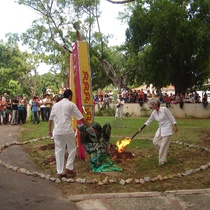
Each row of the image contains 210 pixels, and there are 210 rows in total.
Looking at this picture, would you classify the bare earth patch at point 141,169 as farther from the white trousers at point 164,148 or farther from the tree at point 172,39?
the tree at point 172,39

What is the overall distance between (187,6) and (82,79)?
1714 cm

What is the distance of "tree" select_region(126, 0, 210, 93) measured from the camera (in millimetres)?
20469

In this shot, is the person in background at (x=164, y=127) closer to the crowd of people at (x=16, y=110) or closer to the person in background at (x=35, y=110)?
the crowd of people at (x=16, y=110)

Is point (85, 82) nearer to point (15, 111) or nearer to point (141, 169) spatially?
point (141, 169)

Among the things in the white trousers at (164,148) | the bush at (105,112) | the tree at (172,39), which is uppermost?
the tree at (172,39)

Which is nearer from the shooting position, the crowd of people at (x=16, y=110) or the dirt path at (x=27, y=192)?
the dirt path at (x=27, y=192)

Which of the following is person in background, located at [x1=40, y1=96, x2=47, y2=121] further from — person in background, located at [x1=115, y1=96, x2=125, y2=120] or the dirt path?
the dirt path

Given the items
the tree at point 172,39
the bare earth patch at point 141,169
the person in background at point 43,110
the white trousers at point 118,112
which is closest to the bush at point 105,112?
the white trousers at point 118,112

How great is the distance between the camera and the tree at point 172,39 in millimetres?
20469

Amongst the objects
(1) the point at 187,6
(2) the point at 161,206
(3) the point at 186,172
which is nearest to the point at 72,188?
(2) the point at 161,206

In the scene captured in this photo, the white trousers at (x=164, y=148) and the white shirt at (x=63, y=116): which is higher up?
the white shirt at (x=63, y=116)

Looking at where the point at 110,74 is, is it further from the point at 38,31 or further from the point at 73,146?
the point at 73,146

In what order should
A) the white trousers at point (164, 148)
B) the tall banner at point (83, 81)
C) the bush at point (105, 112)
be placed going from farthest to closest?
the bush at point (105, 112), the tall banner at point (83, 81), the white trousers at point (164, 148)

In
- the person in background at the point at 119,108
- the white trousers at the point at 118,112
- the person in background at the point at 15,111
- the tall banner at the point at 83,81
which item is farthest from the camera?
the white trousers at the point at 118,112
